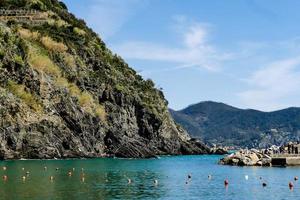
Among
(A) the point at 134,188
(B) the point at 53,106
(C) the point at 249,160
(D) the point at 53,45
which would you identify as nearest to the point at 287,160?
(C) the point at 249,160

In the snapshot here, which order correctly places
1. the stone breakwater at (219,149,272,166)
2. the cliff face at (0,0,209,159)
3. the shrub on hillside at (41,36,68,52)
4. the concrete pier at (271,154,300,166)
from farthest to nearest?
the shrub on hillside at (41,36,68,52), the cliff face at (0,0,209,159), the stone breakwater at (219,149,272,166), the concrete pier at (271,154,300,166)

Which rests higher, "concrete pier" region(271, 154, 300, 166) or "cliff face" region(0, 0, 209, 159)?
"cliff face" region(0, 0, 209, 159)

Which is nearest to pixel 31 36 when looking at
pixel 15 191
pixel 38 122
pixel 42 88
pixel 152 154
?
pixel 42 88

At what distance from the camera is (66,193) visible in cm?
6750

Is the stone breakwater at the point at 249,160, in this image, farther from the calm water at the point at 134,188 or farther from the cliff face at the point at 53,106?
the cliff face at the point at 53,106

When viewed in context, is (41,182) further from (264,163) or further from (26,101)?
(26,101)

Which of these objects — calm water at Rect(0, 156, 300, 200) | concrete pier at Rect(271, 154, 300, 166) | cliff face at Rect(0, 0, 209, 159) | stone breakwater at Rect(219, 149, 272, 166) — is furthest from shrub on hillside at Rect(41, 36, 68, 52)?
calm water at Rect(0, 156, 300, 200)

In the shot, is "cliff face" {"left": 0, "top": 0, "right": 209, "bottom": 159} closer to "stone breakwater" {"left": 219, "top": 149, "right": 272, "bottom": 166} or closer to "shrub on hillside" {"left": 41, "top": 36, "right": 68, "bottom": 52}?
"shrub on hillside" {"left": 41, "top": 36, "right": 68, "bottom": 52}

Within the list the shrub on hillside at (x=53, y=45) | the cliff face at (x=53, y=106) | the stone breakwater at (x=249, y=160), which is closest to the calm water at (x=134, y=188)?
the stone breakwater at (x=249, y=160)

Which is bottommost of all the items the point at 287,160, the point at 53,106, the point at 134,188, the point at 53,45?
the point at 134,188

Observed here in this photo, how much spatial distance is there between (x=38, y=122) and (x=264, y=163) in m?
70.0

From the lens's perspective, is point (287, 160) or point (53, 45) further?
point (53, 45)

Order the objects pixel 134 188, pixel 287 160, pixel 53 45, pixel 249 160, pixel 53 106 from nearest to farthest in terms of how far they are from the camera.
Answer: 1. pixel 134 188
2. pixel 287 160
3. pixel 249 160
4. pixel 53 106
5. pixel 53 45

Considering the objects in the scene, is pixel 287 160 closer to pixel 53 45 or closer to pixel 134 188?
pixel 134 188
